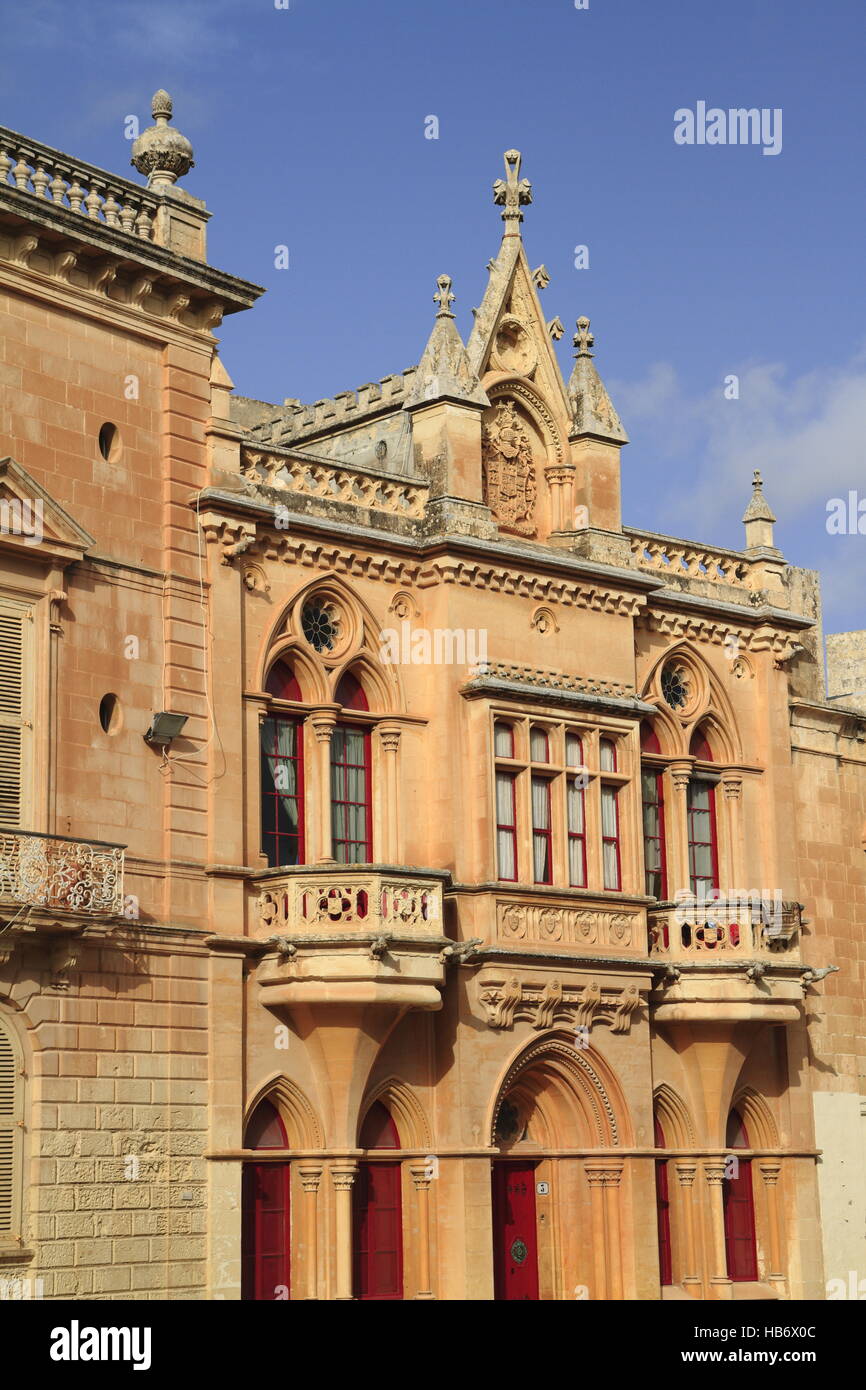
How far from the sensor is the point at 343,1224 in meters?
27.1

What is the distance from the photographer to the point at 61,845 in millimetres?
24578

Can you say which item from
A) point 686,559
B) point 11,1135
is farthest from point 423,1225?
point 686,559

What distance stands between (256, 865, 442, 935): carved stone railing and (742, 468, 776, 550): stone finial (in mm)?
11669

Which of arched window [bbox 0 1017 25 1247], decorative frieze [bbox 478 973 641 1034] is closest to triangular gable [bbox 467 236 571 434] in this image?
decorative frieze [bbox 478 973 641 1034]

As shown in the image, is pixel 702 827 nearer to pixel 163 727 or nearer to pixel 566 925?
pixel 566 925

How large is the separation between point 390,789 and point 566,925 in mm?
3061

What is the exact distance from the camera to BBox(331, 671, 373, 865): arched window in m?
29.3

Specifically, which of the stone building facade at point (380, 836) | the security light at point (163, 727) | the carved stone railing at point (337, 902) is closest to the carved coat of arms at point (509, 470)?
the stone building facade at point (380, 836)

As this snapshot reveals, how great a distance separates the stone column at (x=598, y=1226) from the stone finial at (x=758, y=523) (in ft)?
36.4

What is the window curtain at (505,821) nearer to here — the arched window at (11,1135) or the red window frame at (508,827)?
the red window frame at (508,827)

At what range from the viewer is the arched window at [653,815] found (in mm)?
33281

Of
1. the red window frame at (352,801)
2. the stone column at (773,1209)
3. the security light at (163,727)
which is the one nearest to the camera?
the security light at (163,727)

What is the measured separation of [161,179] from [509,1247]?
579 inches

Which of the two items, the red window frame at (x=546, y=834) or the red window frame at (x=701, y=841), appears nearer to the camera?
the red window frame at (x=546, y=834)
